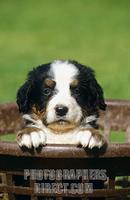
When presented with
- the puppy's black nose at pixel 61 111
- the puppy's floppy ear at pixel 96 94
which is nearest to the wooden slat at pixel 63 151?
the puppy's black nose at pixel 61 111

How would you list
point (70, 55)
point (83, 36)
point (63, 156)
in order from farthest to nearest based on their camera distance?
point (83, 36) → point (70, 55) → point (63, 156)

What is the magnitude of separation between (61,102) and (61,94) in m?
0.13

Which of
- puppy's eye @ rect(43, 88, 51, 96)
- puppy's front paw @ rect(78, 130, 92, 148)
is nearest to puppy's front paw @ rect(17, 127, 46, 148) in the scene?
puppy's front paw @ rect(78, 130, 92, 148)

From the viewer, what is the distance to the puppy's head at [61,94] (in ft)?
12.1

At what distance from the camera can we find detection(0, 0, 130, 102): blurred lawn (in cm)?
916

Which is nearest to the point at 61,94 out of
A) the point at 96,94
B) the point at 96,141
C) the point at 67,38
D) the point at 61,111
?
the point at 61,111

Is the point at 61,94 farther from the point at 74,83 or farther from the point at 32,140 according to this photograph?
the point at 32,140

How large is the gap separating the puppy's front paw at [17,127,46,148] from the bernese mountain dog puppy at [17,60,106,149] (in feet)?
0.05

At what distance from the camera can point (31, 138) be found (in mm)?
3158

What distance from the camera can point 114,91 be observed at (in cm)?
813

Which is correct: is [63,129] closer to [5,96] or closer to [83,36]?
[5,96]

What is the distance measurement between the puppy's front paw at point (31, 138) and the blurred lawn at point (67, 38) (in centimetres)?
427

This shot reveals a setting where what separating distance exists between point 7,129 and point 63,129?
1.20 meters

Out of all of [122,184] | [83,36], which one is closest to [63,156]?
[122,184]
